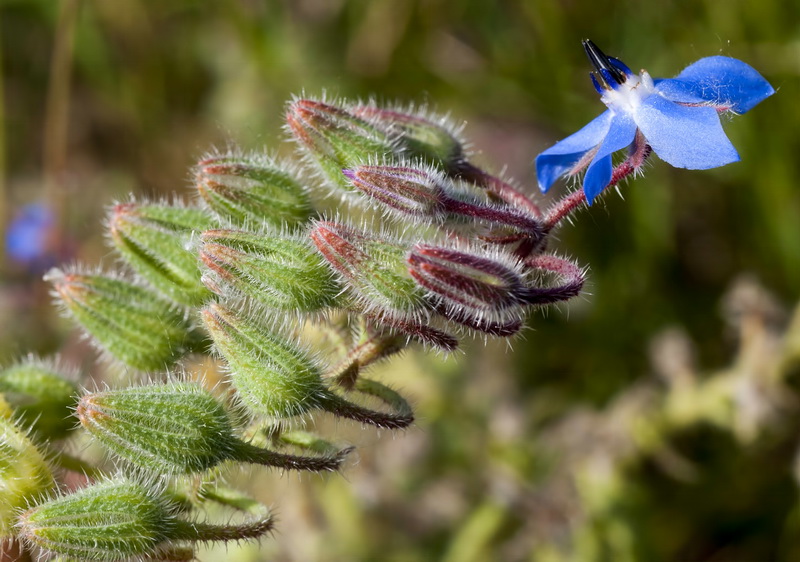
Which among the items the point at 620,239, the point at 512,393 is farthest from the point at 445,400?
the point at 620,239

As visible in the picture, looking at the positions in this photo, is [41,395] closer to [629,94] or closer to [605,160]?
[605,160]

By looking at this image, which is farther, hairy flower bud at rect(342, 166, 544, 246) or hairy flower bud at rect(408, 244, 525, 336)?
hairy flower bud at rect(342, 166, 544, 246)

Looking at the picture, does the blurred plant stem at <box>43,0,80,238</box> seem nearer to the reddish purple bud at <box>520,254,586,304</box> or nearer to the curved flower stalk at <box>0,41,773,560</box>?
the curved flower stalk at <box>0,41,773,560</box>

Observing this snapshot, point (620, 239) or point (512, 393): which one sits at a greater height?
point (620, 239)

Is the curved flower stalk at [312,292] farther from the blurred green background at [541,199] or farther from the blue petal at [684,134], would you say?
the blurred green background at [541,199]

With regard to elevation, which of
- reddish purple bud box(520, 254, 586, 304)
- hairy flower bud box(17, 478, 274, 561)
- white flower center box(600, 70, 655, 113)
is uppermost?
white flower center box(600, 70, 655, 113)

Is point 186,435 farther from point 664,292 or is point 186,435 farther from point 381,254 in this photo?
point 664,292

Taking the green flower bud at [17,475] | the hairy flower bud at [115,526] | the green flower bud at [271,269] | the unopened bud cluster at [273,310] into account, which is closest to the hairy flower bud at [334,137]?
the unopened bud cluster at [273,310]

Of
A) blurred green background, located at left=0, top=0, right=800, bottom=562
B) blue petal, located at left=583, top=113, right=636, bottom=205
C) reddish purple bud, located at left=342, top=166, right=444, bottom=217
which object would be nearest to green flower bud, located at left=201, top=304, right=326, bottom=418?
reddish purple bud, located at left=342, top=166, right=444, bottom=217

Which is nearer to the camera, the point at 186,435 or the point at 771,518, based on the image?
the point at 186,435
